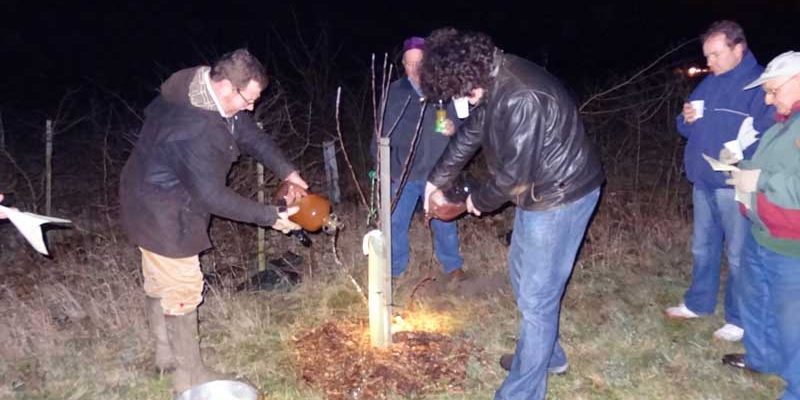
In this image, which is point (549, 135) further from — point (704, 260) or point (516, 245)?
point (704, 260)

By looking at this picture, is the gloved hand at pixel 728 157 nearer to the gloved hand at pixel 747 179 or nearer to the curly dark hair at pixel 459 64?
the gloved hand at pixel 747 179

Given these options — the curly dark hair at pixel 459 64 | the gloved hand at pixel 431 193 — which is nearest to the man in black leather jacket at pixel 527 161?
the curly dark hair at pixel 459 64

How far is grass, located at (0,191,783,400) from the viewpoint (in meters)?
3.91

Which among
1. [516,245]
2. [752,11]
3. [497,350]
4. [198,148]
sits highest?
[752,11]

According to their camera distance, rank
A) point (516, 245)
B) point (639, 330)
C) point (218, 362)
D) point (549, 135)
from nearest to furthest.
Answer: point (549, 135) → point (516, 245) → point (218, 362) → point (639, 330)

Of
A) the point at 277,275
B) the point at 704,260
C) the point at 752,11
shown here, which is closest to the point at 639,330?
the point at 704,260

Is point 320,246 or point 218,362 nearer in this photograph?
point 218,362

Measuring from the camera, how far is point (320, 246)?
630cm

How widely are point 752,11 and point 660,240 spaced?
72.7 feet

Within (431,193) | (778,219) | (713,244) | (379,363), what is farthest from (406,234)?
(778,219)

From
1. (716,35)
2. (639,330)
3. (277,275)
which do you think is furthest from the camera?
(277,275)

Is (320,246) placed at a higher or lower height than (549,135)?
lower

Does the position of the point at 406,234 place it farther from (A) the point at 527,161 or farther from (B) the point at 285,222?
(A) the point at 527,161

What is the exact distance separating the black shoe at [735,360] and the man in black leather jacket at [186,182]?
108 inches
